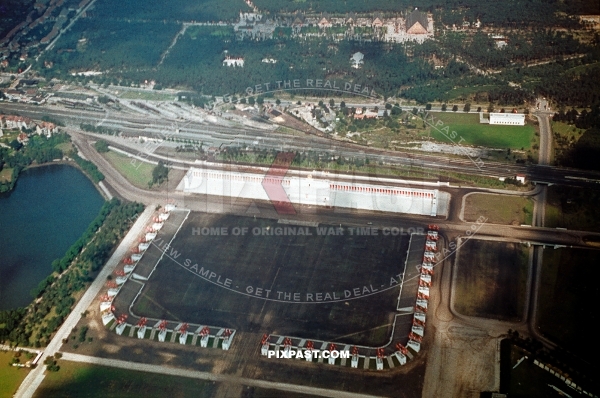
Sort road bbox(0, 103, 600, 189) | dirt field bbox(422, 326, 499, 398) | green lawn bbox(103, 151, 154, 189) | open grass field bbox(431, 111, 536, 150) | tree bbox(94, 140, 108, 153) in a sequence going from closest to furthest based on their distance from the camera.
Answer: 1. dirt field bbox(422, 326, 499, 398)
2. road bbox(0, 103, 600, 189)
3. green lawn bbox(103, 151, 154, 189)
4. open grass field bbox(431, 111, 536, 150)
5. tree bbox(94, 140, 108, 153)

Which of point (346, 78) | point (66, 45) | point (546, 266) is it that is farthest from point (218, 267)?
point (66, 45)

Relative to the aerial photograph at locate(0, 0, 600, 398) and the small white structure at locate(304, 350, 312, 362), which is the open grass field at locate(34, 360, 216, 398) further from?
the small white structure at locate(304, 350, 312, 362)

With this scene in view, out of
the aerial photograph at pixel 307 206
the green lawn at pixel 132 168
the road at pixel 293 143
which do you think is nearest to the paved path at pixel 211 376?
the aerial photograph at pixel 307 206

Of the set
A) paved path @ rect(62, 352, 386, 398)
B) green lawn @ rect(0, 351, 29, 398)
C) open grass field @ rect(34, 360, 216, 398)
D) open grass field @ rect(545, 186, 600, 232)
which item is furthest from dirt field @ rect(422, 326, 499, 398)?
green lawn @ rect(0, 351, 29, 398)

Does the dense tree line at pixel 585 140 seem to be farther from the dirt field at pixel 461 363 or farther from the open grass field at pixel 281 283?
the dirt field at pixel 461 363

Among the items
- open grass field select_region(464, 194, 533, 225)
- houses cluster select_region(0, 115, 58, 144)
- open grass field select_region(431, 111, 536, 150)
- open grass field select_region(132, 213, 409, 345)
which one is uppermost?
open grass field select_region(431, 111, 536, 150)

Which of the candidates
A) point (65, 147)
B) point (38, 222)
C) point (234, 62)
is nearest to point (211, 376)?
point (38, 222)
